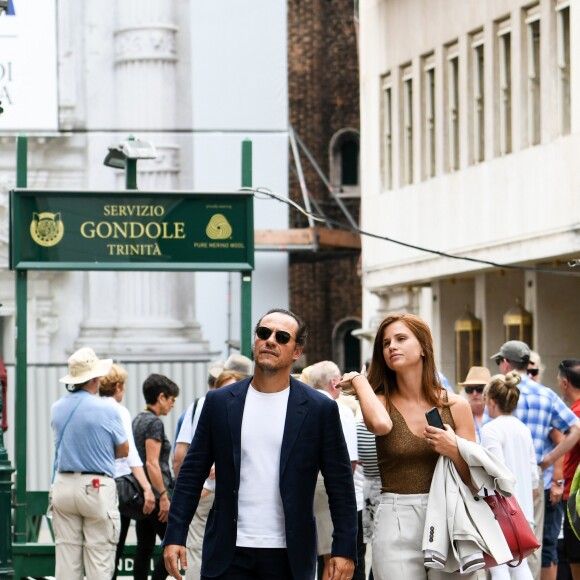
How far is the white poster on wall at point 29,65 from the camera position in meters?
31.8

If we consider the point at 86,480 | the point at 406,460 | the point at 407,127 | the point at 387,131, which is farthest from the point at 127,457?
the point at 387,131

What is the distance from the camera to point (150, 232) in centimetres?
1591

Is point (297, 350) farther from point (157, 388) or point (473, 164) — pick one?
point (473, 164)

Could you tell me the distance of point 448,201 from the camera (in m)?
30.9

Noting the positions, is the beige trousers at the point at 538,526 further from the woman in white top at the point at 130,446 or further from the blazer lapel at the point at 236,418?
the blazer lapel at the point at 236,418

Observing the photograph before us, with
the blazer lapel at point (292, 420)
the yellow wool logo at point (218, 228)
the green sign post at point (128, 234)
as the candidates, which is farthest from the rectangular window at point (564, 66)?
the blazer lapel at point (292, 420)

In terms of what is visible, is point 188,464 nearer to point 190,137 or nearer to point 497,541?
point 497,541

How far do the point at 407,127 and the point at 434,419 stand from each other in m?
25.2

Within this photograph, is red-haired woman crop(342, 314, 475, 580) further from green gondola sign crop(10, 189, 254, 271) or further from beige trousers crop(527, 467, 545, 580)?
green gondola sign crop(10, 189, 254, 271)

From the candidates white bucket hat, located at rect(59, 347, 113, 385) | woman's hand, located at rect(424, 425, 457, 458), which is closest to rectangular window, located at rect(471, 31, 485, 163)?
white bucket hat, located at rect(59, 347, 113, 385)

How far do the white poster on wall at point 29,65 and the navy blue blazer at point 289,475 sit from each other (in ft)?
78.2

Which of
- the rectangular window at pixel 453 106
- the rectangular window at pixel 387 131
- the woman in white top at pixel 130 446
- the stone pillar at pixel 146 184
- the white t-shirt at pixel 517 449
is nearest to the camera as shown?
the white t-shirt at pixel 517 449

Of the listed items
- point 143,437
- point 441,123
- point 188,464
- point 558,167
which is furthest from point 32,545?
point 441,123

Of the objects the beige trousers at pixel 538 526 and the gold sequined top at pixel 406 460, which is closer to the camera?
the gold sequined top at pixel 406 460
